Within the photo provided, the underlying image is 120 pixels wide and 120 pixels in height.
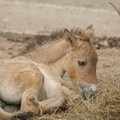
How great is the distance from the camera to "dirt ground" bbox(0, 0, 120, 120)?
42.9 ft

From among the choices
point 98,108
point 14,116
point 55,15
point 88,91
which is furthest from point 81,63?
point 55,15

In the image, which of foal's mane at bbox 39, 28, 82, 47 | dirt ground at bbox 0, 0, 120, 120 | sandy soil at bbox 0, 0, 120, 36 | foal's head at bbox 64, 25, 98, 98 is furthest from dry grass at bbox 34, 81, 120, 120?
sandy soil at bbox 0, 0, 120, 36

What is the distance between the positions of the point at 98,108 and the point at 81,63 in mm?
1109

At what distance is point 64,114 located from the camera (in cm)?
977

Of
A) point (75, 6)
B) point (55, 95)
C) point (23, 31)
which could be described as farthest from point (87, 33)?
point (75, 6)

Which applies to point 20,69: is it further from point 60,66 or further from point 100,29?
point 100,29

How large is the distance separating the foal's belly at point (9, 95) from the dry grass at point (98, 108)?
1.47 ft

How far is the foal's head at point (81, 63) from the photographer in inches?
407

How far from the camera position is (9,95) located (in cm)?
959

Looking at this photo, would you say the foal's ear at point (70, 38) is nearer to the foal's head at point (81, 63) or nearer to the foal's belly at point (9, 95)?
the foal's head at point (81, 63)

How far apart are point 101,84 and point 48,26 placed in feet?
18.6

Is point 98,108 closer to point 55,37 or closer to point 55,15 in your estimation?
point 55,37

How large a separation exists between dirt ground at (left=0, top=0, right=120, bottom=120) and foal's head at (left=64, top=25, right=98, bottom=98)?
0.64 meters

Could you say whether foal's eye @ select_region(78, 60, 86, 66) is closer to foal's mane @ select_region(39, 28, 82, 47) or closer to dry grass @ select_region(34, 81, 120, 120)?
dry grass @ select_region(34, 81, 120, 120)
